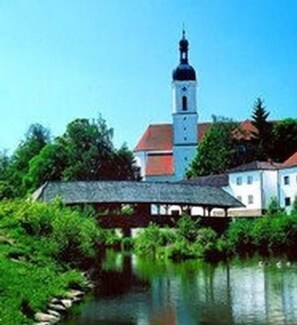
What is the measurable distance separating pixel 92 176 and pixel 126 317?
5494 cm

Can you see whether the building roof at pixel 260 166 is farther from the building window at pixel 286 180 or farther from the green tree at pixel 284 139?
the green tree at pixel 284 139

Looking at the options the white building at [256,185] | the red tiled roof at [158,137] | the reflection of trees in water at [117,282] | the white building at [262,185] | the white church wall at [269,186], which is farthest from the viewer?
the red tiled roof at [158,137]

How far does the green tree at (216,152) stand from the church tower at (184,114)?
9.88 meters

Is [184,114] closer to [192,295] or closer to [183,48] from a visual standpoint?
[183,48]

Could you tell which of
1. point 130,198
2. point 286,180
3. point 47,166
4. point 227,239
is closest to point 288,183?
point 286,180

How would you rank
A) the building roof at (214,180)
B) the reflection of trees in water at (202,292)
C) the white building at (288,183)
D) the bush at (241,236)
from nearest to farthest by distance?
the reflection of trees in water at (202,292) → the bush at (241,236) → the white building at (288,183) → the building roof at (214,180)

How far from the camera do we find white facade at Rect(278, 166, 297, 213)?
67375 mm

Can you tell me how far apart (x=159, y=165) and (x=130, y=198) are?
3964cm

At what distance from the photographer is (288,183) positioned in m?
68.1

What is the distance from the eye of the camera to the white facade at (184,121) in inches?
3647

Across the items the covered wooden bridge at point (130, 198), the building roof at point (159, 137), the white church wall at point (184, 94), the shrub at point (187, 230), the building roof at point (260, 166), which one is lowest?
the shrub at point (187, 230)

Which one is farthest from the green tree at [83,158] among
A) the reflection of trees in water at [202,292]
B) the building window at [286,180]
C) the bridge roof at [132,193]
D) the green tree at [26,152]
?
the reflection of trees in water at [202,292]

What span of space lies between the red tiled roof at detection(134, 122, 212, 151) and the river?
176 ft

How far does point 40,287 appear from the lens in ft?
76.4
